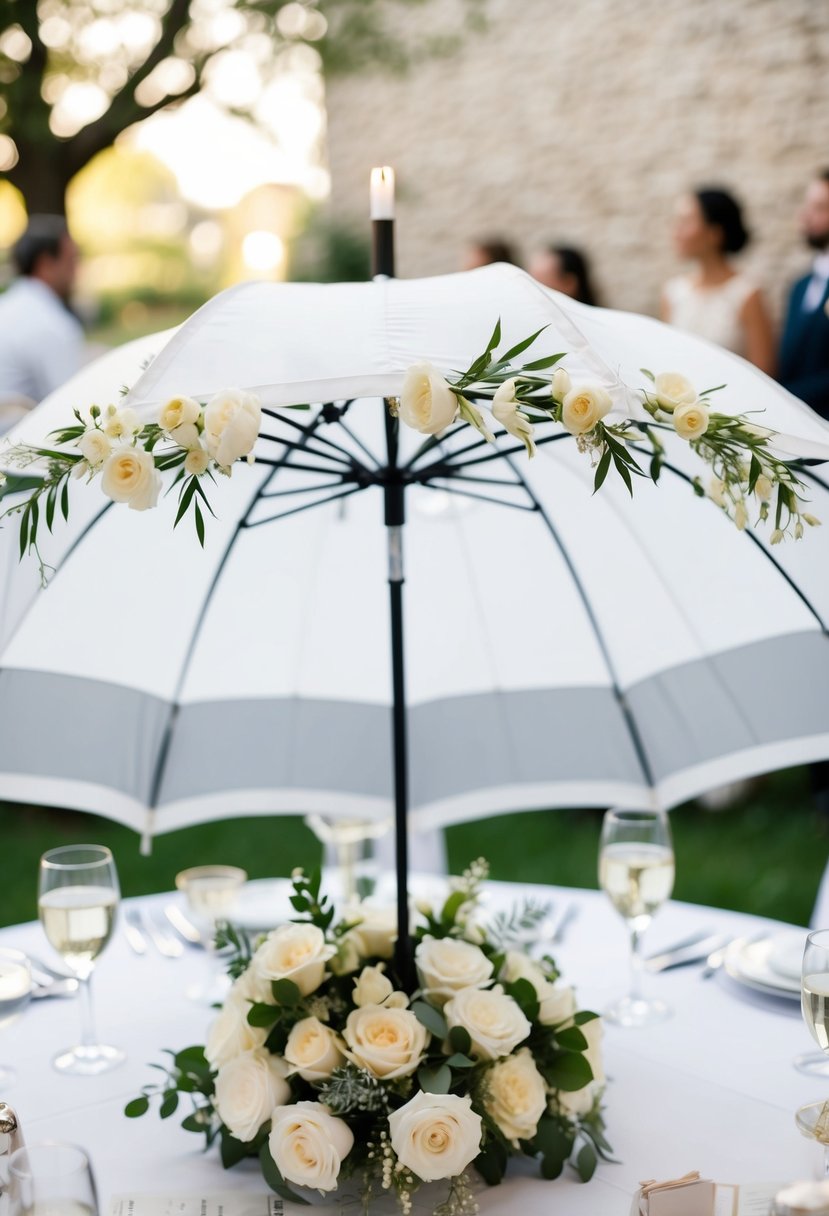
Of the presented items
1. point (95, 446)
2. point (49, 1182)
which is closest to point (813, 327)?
point (95, 446)

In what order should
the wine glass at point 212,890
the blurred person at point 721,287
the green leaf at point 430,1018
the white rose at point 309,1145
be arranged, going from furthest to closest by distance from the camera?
the blurred person at point 721,287, the wine glass at point 212,890, the green leaf at point 430,1018, the white rose at point 309,1145

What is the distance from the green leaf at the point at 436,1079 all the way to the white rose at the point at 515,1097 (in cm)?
5

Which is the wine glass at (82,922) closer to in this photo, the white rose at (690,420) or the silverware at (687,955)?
the silverware at (687,955)

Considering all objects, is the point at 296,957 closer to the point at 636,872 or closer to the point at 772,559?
the point at 636,872

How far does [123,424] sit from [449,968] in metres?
0.74

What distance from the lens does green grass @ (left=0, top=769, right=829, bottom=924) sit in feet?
16.7

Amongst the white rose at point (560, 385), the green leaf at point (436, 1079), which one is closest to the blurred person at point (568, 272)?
the white rose at point (560, 385)

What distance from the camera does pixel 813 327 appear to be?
5023mm

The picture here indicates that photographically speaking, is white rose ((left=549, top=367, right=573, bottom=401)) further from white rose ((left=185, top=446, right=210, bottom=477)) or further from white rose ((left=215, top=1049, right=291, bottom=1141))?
white rose ((left=215, top=1049, right=291, bottom=1141))

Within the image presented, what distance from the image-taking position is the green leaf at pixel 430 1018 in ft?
4.71

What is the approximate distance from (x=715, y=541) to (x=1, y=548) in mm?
1046

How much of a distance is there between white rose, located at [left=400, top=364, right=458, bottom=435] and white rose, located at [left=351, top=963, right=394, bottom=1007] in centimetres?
67

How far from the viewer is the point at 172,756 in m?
→ 2.07

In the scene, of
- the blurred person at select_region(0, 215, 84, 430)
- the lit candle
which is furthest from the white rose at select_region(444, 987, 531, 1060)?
the blurred person at select_region(0, 215, 84, 430)
